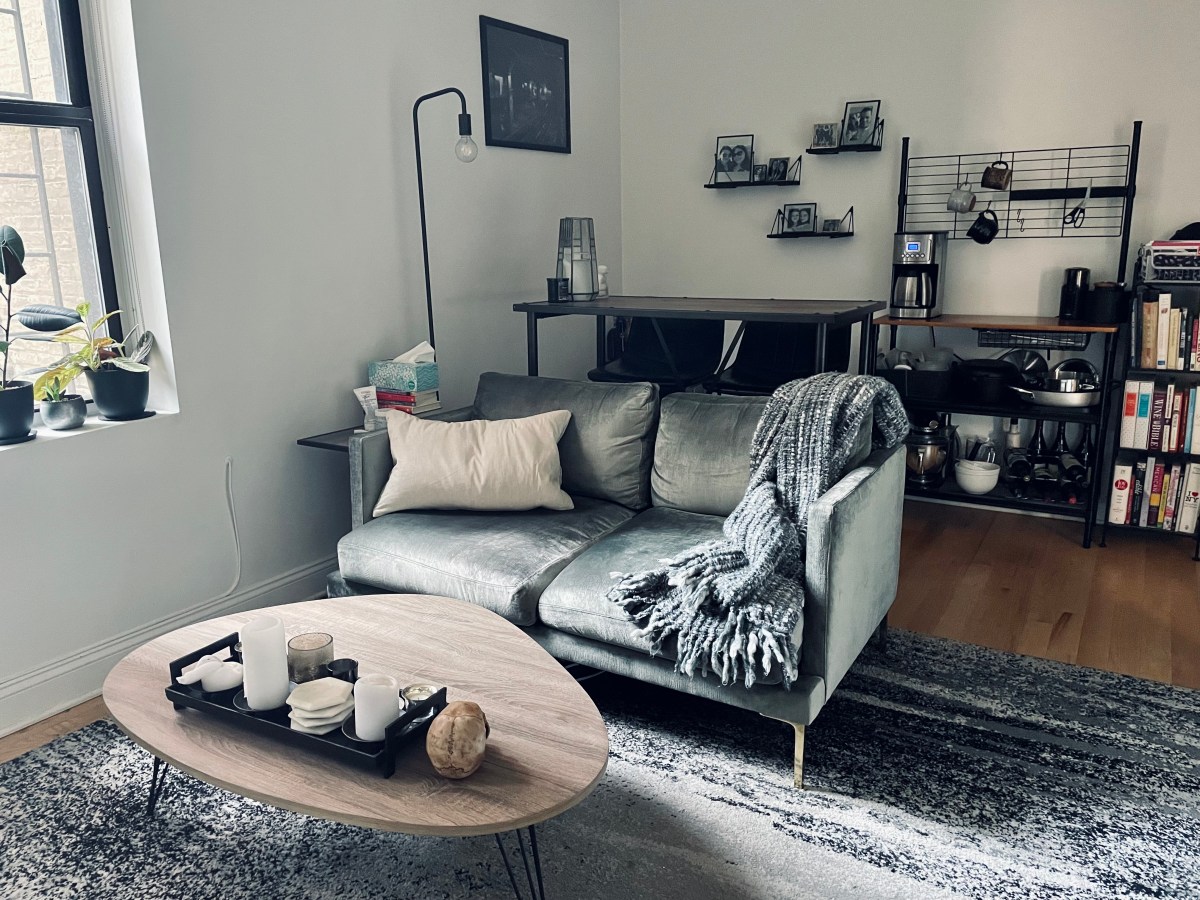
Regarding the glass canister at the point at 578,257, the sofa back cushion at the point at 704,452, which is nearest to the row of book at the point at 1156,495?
the sofa back cushion at the point at 704,452

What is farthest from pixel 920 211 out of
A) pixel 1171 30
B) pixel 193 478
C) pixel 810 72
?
pixel 193 478

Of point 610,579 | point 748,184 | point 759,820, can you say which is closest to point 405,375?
A: point 610,579

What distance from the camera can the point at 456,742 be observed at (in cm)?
140

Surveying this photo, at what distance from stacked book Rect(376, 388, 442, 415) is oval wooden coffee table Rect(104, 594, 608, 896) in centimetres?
115

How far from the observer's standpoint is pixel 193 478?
2.69 meters

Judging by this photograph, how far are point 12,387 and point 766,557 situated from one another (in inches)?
75.2

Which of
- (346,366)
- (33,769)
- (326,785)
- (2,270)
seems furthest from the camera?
(346,366)

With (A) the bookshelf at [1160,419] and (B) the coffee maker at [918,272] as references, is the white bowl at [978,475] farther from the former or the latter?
(B) the coffee maker at [918,272]

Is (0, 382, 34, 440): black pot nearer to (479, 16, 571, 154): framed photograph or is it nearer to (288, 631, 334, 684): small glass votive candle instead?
(288, 631, 334, 684): small glass votive candle

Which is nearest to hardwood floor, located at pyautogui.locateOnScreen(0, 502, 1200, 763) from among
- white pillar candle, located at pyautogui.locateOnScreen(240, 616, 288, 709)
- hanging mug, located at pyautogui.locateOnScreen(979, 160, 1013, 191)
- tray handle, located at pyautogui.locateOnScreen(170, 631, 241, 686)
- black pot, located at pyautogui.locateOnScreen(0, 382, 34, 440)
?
black pot, located at pyautogui.locateOnScreen(0, 382, 34, 440)

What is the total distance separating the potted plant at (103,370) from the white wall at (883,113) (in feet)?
8.72

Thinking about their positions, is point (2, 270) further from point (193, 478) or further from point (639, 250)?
point (639, 250)

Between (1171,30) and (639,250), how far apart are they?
2320 millimetres

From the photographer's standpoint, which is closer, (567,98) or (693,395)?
(693,395)
